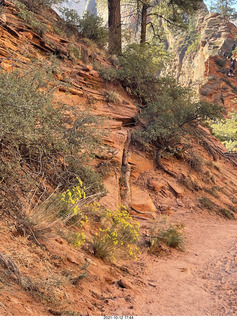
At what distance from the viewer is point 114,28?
13.4 metres

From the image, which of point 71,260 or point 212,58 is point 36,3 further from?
point 212,58

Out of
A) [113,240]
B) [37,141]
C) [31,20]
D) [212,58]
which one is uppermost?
[212,58]

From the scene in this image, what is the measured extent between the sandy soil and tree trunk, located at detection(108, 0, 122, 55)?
9750 mm

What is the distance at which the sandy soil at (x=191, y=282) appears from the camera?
2.93 m

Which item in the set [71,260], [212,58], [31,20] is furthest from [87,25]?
[212,58]

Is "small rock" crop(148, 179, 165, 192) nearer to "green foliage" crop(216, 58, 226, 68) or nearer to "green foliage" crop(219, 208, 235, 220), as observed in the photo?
"green foliage" crop(219, 208, 235, 220)

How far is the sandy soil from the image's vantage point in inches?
115

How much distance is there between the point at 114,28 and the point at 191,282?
40.1ft

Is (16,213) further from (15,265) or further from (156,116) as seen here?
(156,116)

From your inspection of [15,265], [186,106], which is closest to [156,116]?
[186,106]

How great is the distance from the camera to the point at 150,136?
833 centimetres

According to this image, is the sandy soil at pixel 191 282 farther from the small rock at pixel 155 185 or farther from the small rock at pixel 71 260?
the small rock at pixel 155 185

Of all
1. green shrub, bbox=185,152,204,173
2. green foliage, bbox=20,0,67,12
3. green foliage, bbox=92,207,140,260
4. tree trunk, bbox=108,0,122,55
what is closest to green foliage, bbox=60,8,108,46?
tree trunk, bbox=108,0,122,55

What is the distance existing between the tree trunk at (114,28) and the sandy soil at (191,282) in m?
9.75
